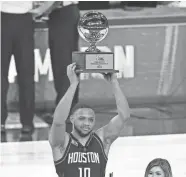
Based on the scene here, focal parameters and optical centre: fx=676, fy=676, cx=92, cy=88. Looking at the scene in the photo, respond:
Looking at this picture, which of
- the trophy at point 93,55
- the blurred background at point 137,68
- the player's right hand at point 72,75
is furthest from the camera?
the blurred background at point 137,68

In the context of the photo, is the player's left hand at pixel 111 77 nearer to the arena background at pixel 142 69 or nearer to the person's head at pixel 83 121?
the person's head at pixel 83 121

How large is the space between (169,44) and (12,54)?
4.92 ft

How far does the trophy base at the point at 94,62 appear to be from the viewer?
3.00 metres

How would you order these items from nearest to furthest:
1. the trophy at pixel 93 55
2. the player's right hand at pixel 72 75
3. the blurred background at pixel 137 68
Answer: the player's right hand at pixel 72 75 → the trophy at pixel 93 55 → the blurred background at pixel 137 68

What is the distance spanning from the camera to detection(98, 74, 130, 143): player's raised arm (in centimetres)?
298

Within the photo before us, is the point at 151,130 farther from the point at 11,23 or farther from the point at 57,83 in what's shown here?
the point at 11,23

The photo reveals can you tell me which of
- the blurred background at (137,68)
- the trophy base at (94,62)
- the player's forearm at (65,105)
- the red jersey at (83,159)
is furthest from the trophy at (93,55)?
the blurred background at (137,68)

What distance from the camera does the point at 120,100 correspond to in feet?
9.87

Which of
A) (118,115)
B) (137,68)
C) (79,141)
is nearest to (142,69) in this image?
(137,68)

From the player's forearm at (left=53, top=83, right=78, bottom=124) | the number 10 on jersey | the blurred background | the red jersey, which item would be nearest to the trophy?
the player's forearm at (left=53, top=83, right=78, bottom=124)

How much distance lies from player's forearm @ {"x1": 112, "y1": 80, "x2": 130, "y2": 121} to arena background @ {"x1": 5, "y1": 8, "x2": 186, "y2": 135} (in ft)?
10.2

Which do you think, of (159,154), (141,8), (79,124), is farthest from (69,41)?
(79,124)

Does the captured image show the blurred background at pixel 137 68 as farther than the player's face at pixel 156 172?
Yes

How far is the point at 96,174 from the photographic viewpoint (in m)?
2.94
